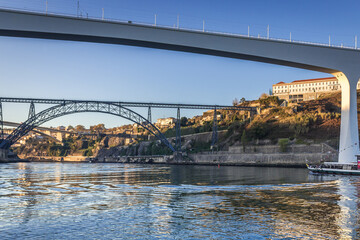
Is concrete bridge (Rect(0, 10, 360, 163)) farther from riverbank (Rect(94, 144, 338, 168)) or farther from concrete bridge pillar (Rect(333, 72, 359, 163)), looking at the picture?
riverbank (Rect(94, 144, 338, 168))

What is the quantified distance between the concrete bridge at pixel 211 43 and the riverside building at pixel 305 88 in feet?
290

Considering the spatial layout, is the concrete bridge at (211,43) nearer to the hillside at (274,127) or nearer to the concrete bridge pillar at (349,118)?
the concrete bridge pillar at (349,118)

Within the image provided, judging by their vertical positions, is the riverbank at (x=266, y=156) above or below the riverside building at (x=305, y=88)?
below

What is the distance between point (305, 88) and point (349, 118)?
9900 centimetres

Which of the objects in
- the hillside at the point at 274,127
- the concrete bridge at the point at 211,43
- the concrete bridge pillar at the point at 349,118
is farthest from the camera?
the hillside at the point at 274,127

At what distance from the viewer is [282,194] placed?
25.7 meters

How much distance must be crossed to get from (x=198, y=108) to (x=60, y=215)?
81.5m

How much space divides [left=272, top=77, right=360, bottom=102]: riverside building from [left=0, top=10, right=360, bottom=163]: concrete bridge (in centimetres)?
8849

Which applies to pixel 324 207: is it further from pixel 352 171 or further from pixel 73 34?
pixel 352 171

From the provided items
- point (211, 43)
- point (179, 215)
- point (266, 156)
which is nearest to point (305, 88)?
Answer: point (266, 156)

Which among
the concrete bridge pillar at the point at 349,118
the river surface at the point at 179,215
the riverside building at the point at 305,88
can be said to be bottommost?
the river surface at the point at 179,215

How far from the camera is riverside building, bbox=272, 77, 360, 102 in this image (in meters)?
119

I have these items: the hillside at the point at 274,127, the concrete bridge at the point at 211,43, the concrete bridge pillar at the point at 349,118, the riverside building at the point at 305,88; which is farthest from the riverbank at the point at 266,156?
the riverside building at the point at 305,88

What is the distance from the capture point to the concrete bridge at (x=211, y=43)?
69.2 feet
